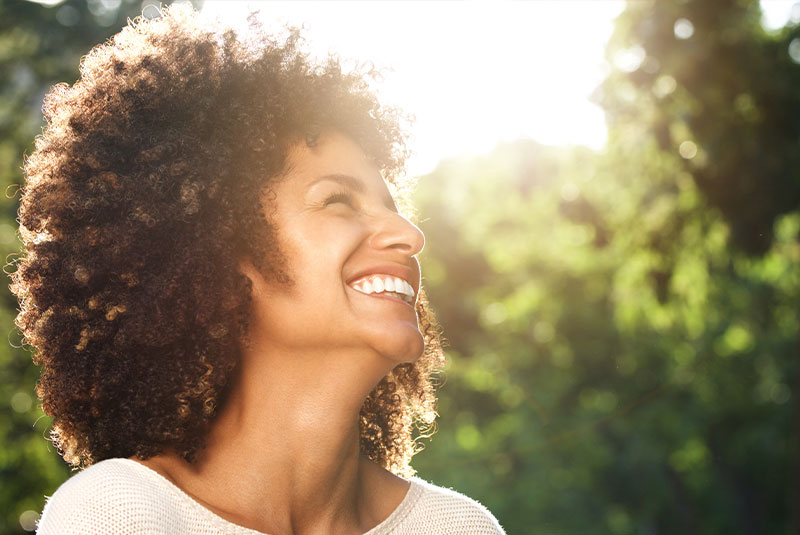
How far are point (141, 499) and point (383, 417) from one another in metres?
1.04

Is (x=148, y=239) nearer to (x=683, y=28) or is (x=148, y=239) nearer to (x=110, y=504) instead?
(x=110, y=504)

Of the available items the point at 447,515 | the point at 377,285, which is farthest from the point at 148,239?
the point at 447,515

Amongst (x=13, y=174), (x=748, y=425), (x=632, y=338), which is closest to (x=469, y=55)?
(x=13, y=174)

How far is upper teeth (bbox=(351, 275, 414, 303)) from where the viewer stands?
2357mm

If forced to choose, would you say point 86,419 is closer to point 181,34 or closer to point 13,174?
point 181,34

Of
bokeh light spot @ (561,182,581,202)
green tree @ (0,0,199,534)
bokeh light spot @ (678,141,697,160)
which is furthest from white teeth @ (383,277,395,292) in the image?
green tree @ (0,0,199,534)

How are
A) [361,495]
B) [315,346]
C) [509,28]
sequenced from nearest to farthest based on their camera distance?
1. [315,346]
2. [361,495]
3. [509,28]

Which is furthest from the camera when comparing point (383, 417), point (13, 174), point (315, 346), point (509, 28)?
point (13, 174)

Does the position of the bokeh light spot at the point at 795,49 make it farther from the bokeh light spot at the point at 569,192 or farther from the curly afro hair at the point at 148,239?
the curly afro hair at the point at 148,239

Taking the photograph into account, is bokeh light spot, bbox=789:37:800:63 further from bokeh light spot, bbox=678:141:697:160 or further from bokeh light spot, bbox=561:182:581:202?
bokeh light spot, bbox=561:182:581:202

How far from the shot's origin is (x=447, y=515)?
2.60 meters

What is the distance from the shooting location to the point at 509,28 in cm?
884

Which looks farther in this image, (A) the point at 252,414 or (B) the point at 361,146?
(B) the point at 361,146

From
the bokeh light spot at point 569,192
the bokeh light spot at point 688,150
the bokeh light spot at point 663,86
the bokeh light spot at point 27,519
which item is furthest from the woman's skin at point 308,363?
the bokeh light spot at point 27,519
